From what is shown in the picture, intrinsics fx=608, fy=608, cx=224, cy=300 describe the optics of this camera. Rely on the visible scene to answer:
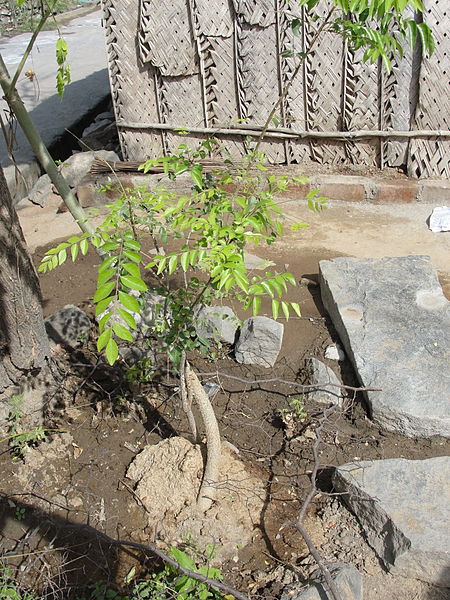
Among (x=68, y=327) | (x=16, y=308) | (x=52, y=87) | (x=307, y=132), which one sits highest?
(x=16, y=308)

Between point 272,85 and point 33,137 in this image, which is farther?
point 272,85

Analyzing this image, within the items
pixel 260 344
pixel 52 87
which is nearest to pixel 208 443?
pixel 260 344

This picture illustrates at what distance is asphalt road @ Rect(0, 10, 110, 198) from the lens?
23.6 feet

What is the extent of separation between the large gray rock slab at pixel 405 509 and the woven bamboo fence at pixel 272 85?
356 centimetres

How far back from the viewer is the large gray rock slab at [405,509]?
8.15 ft

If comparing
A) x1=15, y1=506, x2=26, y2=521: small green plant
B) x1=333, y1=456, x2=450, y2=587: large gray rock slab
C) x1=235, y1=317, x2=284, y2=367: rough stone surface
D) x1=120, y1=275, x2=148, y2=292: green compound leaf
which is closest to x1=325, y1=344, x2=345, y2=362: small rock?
x1=235, y1=317, x2=284, y2=367: rough stone surface

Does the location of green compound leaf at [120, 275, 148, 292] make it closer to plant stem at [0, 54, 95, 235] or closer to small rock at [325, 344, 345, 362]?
plant stem at [0, 54, 95, 235]

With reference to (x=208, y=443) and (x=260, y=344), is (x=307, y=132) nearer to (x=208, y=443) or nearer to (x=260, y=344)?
(x=260, y=344)

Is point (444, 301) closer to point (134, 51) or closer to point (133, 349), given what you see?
point (133, 349)

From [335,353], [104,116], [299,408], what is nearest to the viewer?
[299,408]

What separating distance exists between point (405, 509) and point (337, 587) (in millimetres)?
500

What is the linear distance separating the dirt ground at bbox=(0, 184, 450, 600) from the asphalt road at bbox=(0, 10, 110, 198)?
2494mm

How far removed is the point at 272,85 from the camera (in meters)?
5.85

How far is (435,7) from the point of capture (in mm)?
5324
